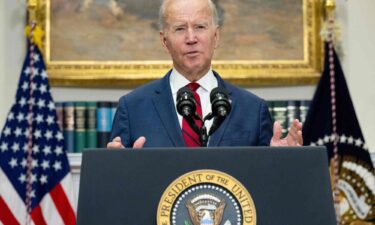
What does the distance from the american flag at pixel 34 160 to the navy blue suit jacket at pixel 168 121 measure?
10.2 ft

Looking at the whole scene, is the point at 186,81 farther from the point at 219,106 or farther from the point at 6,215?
the point at 6,215

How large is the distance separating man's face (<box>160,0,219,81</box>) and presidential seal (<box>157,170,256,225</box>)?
97 cm

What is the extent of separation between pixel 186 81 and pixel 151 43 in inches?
135

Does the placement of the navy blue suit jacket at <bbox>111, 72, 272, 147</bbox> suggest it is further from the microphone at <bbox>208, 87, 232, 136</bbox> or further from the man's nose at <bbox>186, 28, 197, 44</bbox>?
the microphone at <bbox>208, 87, 232, 136</bbox>

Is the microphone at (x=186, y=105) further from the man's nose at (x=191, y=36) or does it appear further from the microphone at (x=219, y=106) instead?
the man's nose at (x=191, y=36)

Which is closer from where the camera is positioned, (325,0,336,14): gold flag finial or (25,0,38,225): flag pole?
(25,0,38,225): flag pole

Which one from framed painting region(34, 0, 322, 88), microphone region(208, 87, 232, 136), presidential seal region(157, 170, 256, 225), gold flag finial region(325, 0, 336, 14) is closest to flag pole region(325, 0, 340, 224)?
gold flag finial region(325, 0, 336, 14)

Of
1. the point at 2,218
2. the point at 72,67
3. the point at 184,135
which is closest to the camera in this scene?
the point at 184,135

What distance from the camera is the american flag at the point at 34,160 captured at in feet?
20.8

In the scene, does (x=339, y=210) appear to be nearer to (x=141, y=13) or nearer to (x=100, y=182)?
(x=141, y=13)

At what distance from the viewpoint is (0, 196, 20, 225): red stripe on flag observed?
6227mm

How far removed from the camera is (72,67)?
6746mm

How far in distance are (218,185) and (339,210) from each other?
4106mm

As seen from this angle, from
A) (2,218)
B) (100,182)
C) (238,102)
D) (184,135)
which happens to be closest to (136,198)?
(100,182)
